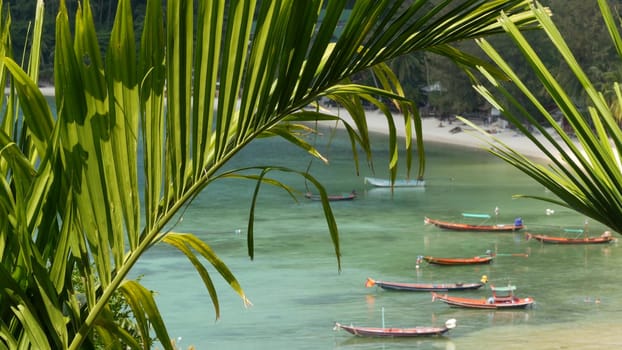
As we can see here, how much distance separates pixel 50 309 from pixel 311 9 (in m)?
0.62

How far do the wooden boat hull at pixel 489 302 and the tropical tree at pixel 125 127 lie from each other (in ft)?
66.2

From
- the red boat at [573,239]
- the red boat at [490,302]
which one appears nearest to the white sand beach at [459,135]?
the red boat at [573,239]

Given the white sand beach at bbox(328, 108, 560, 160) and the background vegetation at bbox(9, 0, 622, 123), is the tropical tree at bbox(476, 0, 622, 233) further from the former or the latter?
the white sand beach at bbox(328, 108, 560, 160)

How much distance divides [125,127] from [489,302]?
20.6 metres

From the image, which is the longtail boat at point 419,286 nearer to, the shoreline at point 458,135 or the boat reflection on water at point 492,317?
the boat reflection on water at point 492,317

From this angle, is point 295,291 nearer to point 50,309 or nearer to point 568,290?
point 568,290

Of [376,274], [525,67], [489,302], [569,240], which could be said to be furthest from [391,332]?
[525,67]

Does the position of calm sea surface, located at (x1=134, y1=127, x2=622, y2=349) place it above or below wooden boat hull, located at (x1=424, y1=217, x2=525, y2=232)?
below

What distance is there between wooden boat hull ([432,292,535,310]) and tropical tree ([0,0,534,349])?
20.2 metres

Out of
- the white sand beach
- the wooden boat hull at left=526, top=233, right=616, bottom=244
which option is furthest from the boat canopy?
the white sand beach

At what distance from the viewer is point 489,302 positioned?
21562 millimetres

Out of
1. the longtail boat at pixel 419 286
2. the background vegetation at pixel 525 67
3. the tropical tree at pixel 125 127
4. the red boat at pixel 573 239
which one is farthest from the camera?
the background vegetation at pixel 525 67

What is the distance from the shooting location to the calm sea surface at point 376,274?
764 inches

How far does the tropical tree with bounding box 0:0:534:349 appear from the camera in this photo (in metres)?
1.57
